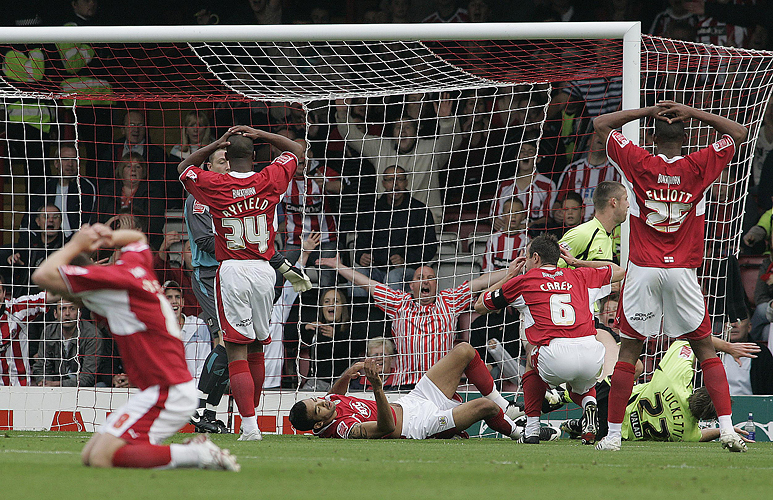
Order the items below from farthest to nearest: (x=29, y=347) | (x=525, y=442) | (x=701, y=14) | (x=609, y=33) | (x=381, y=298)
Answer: (x=701, y=14), (x=29, y=347), (x=381, y=298), (x=609, y=33), (x=525, y=442)

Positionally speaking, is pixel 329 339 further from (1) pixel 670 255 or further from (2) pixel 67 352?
(1) pixel 670 255

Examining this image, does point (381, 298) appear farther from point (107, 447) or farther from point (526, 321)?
point (107, 447)

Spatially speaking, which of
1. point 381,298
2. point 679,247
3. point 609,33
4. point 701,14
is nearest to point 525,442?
point 679,247

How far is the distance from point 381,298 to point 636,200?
358 cm

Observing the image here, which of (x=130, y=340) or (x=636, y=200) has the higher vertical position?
(x=636, y=200)

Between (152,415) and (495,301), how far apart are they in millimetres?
3296

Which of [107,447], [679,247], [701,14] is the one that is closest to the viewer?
[107,447]

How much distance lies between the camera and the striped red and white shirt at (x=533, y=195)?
380 inches

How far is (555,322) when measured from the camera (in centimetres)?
645

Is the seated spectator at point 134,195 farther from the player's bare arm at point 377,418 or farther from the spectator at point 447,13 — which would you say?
the spectator at point 447,13

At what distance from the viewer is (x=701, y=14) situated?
1099 centimetres

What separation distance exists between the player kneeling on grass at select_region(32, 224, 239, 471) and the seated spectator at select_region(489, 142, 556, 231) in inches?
232

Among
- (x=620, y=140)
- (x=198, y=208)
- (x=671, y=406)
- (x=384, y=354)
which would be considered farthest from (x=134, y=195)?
(x=671, y=406)

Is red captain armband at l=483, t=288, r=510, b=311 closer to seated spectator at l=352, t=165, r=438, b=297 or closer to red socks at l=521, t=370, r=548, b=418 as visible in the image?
red socks at l=521, t=370, r=548, b=418
